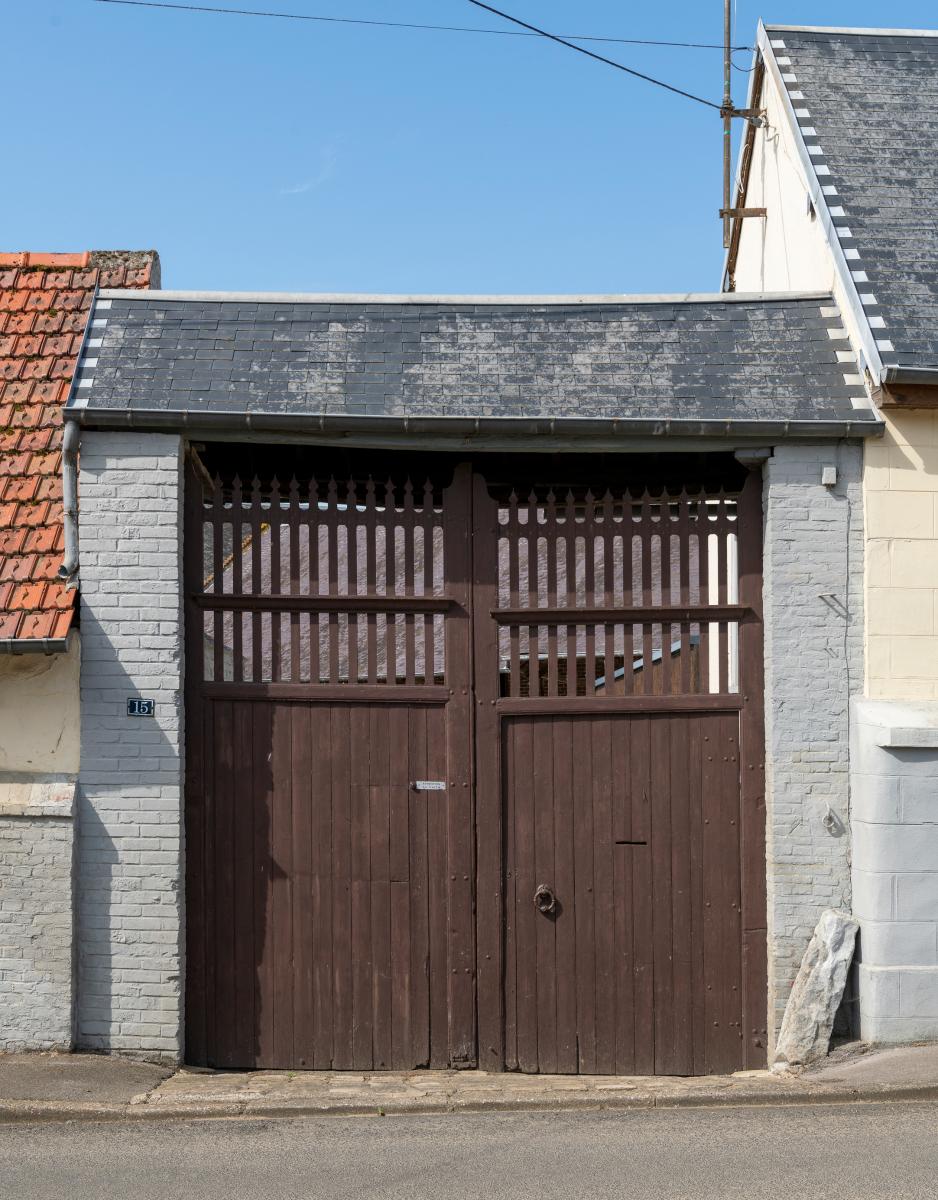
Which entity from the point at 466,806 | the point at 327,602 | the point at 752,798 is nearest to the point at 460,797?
the point at 466,806

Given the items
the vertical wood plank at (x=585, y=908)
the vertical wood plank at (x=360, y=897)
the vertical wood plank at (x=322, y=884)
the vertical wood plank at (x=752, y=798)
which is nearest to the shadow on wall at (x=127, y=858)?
the vertical wood plank at (x=322, y=884)

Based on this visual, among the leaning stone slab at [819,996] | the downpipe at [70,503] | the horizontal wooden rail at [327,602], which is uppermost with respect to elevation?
the downpipe at [70,503]

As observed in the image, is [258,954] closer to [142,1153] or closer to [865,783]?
[142,1153]

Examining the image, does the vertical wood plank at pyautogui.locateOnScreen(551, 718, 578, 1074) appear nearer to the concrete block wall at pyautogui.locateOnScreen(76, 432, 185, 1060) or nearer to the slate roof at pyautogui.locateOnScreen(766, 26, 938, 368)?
the concrete block wall at pyautogui.locateOnScreen(76, 432, 185, 1060)

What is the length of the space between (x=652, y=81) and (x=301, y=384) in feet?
22.7

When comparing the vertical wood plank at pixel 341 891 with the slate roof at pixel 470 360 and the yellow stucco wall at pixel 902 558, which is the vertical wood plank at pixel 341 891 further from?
the yellow stucco wall at pixel 902 558

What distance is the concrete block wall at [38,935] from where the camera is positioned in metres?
7.39

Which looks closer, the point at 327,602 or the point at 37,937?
the point at 37,937

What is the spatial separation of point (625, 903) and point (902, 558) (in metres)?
2.62

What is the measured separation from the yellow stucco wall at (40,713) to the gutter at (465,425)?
1.34 m

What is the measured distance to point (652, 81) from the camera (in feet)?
42.1

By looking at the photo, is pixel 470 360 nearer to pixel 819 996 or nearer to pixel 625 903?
pixel 625 903

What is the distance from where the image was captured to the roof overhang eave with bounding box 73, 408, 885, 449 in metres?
7.53

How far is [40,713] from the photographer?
752 cm
